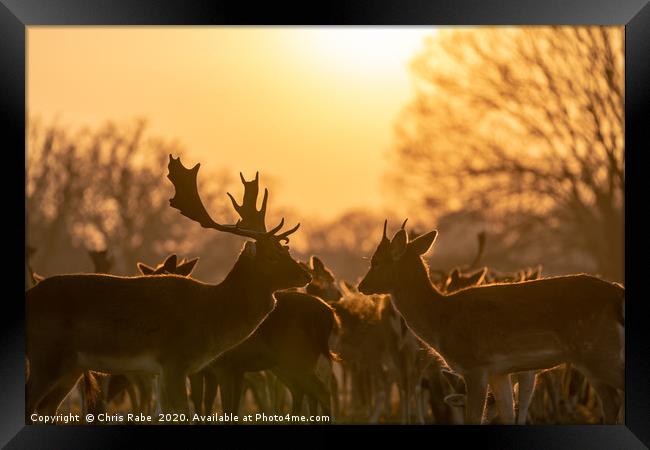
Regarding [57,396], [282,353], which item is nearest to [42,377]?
[57,396]

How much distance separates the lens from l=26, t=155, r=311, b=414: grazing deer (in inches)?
501

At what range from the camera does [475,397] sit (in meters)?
12.6

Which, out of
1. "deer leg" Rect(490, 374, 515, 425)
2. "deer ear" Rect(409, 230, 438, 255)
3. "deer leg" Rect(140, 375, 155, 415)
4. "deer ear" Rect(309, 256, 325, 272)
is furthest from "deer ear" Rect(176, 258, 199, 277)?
"deer leg" Rect(490, 374, 515, 425)

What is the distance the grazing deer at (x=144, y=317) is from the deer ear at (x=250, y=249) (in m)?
0.01

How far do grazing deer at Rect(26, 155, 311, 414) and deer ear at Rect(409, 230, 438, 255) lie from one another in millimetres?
1319

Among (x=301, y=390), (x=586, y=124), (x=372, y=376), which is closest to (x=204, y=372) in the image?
(x=301, y=390)

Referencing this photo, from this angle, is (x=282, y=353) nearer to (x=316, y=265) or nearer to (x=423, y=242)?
(x=423, y=242)

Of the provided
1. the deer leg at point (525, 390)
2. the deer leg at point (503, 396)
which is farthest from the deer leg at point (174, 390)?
the deer leg at point (525, 390)

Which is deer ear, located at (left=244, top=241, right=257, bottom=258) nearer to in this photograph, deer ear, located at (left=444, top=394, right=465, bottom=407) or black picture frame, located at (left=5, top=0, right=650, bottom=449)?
deer ear, located at (left=444, top=394, right=465, bottom=407)

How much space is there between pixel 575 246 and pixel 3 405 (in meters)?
29.6

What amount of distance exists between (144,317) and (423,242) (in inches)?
113

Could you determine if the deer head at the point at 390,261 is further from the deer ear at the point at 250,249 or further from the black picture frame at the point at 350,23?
the black picture frame at the point at 350,23

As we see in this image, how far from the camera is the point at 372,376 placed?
18.8 meters

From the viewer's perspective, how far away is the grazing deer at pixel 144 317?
12.7 metres
